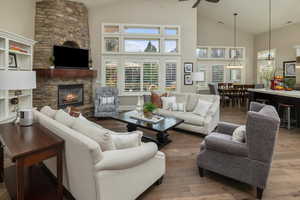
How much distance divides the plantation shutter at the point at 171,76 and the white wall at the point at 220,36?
3211 millimetres

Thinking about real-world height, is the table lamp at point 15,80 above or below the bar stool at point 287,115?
above

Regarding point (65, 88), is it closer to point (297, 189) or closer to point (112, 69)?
point (112, 69)

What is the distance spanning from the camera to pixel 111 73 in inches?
279

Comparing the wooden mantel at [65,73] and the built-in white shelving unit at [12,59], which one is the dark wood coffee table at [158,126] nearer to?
the built-in white shelving unit at [12,59]

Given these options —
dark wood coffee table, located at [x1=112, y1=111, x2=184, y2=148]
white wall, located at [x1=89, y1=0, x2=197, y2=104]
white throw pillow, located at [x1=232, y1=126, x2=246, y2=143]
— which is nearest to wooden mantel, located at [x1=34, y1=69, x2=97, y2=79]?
white wall, located at [x1=89, y1=0, x2=197, y2=104]

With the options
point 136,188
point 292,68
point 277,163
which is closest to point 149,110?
point 136,188

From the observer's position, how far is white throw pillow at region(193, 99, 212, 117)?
4.39 meters

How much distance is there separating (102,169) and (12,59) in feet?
14.1

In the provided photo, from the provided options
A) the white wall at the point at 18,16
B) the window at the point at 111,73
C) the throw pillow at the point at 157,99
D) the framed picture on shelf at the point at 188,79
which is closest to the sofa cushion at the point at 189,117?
the throw pillow at the point at 157,99

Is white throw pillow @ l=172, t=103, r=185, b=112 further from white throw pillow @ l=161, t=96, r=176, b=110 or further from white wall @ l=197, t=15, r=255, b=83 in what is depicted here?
white wall @ l=197, t=15, r=255, b=83

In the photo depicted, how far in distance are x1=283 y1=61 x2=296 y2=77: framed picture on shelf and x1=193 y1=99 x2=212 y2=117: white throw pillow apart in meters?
5.59

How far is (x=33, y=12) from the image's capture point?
5.38 meters

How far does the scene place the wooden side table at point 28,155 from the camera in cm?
155

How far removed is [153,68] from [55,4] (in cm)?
388
